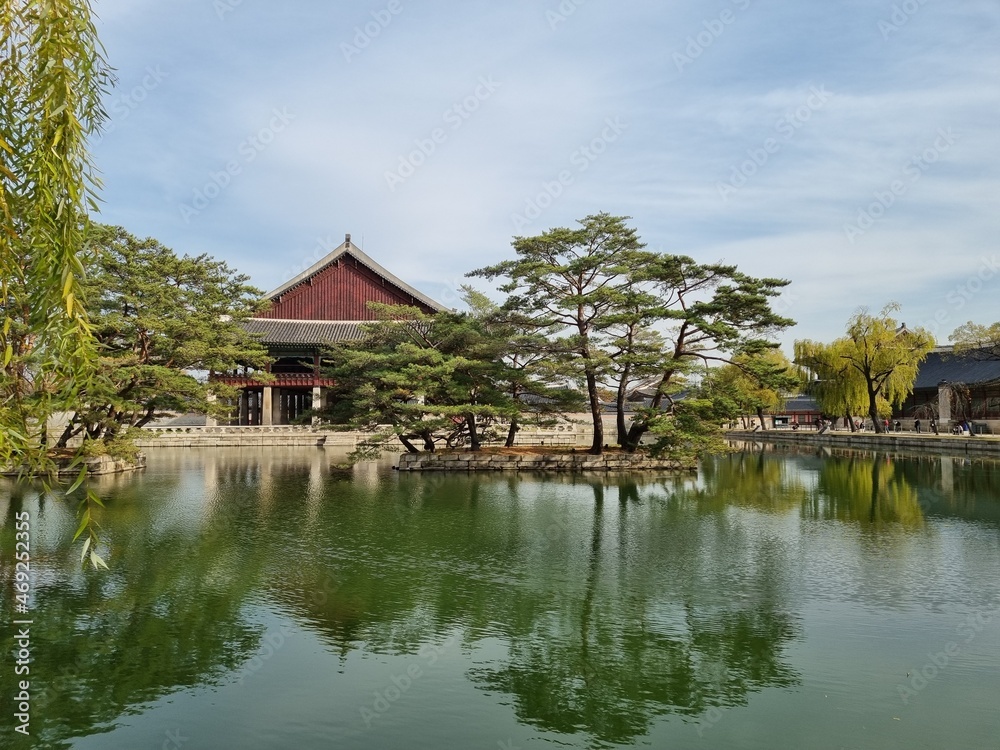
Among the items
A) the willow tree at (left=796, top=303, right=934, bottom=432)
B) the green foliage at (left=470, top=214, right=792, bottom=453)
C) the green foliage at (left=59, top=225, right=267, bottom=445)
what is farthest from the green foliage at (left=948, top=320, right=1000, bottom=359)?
the green foliage at (left=59, top=225, right=267, bottom=445)

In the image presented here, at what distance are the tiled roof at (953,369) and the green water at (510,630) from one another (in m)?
34.2

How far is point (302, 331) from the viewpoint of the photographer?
44.3m

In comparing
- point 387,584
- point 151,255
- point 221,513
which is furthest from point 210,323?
point 387,584

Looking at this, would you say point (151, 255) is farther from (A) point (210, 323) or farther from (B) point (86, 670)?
(B) point (86, 670)

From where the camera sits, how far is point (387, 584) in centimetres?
1031

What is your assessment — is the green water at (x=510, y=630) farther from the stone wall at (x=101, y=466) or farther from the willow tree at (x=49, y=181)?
the stone wall at (x=101, y=466)

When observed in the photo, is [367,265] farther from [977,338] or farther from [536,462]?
[977,338]

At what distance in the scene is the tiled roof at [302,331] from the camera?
4238 centimetres

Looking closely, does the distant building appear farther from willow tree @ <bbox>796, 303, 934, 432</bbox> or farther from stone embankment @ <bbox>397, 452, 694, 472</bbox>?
stone embankment @ <bbox>397, 452, 694, 472</bbox>

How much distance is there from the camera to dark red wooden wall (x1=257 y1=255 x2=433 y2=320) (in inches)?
1822

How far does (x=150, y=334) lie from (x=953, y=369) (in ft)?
160

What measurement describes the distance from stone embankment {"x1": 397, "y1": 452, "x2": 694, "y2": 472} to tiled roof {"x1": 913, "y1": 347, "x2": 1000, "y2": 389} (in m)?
29.1

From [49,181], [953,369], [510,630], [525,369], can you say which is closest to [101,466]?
[525,369]

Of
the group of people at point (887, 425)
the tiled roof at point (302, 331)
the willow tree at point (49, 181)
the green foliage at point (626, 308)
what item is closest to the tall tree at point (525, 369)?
the green foliage at point (626, 308)
